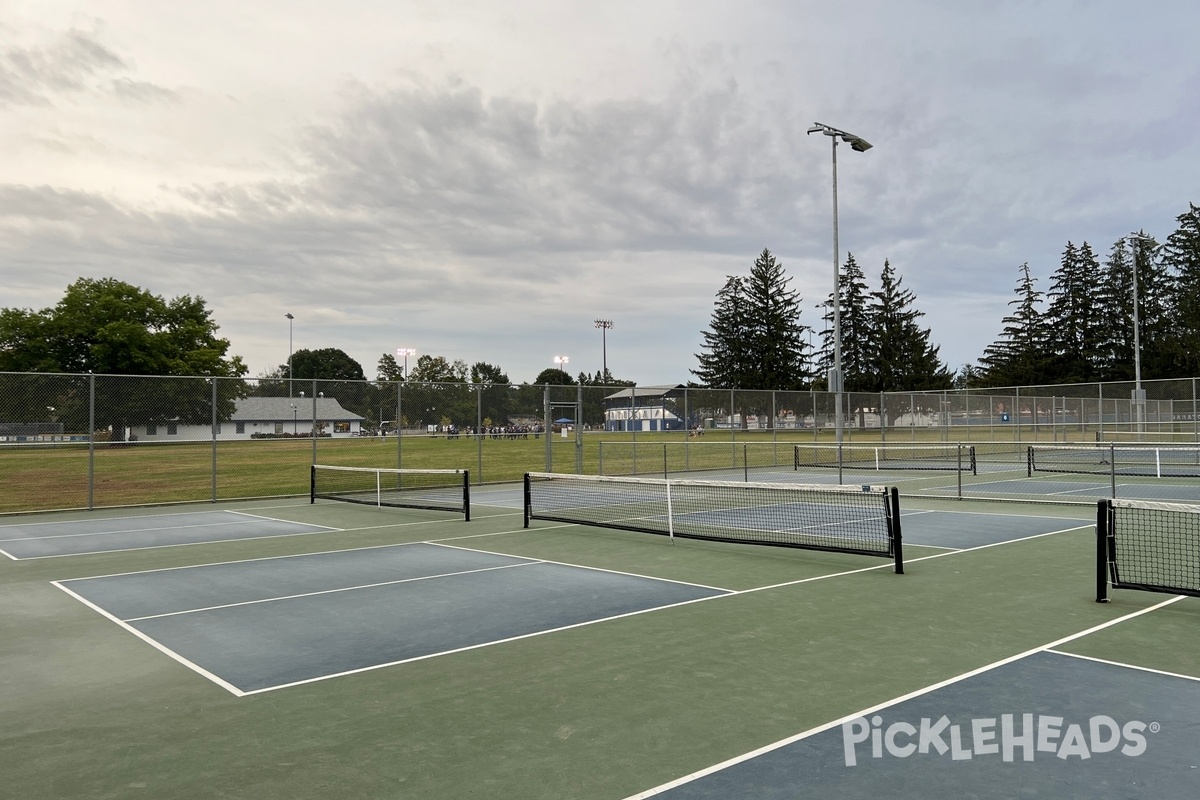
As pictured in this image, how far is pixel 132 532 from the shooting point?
14.3 m

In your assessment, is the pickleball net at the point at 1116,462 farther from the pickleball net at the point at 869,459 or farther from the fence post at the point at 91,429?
the fence post at the point at 91,429

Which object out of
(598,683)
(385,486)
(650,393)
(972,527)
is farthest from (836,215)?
(598,683)

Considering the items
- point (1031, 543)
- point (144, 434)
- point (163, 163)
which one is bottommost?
point (1031, 543)

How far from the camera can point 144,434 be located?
1880 centimetres

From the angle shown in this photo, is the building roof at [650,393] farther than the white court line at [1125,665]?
Yes

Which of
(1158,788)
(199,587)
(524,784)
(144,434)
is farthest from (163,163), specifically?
(1158,788)

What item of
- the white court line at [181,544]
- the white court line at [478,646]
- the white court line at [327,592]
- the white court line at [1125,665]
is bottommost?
the white court line at [181,544]

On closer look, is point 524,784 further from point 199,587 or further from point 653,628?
point 199,587

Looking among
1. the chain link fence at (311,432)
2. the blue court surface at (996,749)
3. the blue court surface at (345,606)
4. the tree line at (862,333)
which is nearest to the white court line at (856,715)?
the blue court surface at (996,749)

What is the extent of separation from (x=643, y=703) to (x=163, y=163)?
24.6 meters

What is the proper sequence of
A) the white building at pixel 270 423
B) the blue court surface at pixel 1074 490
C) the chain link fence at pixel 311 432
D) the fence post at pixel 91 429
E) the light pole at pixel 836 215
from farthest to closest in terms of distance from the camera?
the light pole at pixel 836 215 → the white building at pixel 270 423 → the blue court surface at pixel 1074 490 → the chain link fence at pixel 311 432 → the fence post at pixel 91 429

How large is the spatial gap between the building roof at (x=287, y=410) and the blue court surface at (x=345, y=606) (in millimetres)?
10462

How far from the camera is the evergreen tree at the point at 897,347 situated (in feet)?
240

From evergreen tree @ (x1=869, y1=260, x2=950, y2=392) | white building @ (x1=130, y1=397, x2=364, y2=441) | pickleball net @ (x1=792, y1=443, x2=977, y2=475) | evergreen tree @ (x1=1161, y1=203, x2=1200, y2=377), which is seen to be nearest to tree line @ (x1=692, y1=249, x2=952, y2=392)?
evergreen tree @ (x1=869, y1=260, x2=950, y2=392)
